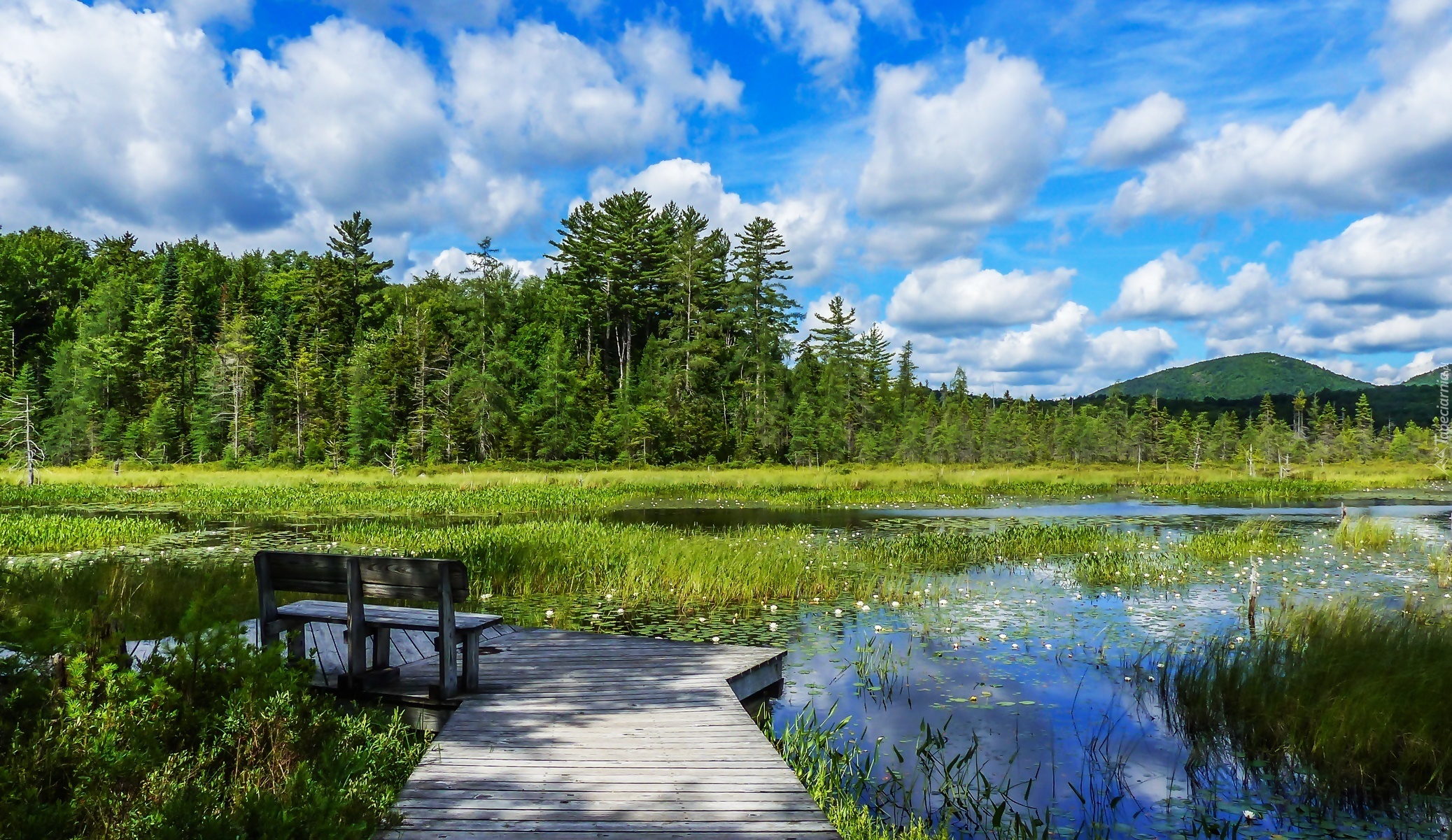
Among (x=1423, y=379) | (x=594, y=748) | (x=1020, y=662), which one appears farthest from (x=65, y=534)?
(x=1423, y=379)

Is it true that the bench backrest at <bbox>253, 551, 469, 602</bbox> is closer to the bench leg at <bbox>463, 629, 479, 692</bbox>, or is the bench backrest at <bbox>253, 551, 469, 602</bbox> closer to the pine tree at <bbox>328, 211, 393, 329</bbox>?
the bench leg at <bbox>463, 629, 479, 692</bbox>

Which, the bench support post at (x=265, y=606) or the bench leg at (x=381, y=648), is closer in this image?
the bench support post at (x=265, y=606)

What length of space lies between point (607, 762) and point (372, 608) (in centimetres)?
275

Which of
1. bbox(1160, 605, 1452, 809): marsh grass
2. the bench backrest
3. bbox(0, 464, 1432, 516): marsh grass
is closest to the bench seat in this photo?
the bench backrest

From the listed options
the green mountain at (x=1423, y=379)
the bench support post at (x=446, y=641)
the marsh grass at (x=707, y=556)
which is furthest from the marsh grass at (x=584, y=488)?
the green mountain at (x=1423, y=379)

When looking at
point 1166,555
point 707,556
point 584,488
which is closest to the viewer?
point 707,556

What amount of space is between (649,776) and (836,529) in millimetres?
17628

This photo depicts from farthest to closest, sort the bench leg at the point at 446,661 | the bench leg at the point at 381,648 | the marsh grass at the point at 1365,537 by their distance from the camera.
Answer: the marsh grass at the point at 1365,537 < the bench leg at the point at 381,648 < the bench leg at the point at 446,661

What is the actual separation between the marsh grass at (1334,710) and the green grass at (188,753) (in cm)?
625

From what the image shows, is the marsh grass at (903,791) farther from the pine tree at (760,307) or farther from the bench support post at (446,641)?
the pine tree at (760,307)

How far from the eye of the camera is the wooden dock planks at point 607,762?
4.01 m

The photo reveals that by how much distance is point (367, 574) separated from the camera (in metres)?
5.61

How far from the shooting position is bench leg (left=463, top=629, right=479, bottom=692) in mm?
6066

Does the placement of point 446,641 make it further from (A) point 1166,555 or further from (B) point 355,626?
(A) point 1166,555
